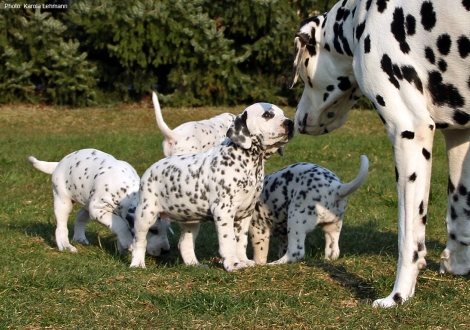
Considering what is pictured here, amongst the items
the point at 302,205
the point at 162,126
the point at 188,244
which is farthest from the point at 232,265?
the point at 162,126

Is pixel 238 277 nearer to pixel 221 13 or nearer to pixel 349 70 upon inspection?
pixel 349 70

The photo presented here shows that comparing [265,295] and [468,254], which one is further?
[468,254]

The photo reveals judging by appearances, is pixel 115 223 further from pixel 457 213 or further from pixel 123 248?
pixel 457 213

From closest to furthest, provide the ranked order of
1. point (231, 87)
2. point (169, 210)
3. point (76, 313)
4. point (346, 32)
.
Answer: point (76, 313)
point (346, 32)
point (169, 210)
point (231, 87)

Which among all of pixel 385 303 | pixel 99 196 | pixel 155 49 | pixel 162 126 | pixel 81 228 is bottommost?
pixel 81 228

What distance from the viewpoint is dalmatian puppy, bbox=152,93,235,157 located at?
980cm

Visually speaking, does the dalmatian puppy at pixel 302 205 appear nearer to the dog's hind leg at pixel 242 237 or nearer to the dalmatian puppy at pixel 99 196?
the dog's hind leg at pixel 242 237

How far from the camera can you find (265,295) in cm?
559

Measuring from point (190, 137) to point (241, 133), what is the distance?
325cm

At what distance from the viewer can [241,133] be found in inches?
268

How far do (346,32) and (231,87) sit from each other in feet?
45.0

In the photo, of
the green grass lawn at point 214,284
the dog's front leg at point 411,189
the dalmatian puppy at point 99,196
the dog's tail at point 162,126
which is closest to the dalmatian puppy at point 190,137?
the dog's tail at point 162,126

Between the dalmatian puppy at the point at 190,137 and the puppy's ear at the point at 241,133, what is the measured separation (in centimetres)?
270

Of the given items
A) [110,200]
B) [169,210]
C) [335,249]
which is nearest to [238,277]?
[169,210]
